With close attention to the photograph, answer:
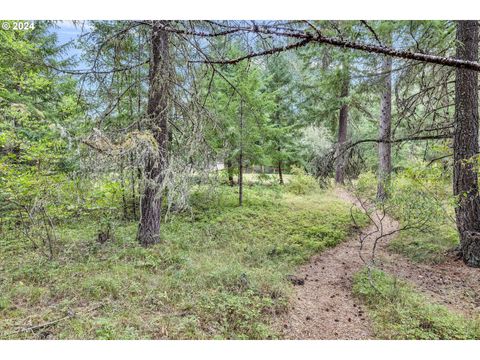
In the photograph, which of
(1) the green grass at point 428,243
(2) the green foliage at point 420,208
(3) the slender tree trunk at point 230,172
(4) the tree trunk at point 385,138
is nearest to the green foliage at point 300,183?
(2) the green foliage at point 420,208

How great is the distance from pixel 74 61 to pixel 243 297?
125 inches

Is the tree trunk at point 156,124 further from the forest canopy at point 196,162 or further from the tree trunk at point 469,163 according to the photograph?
the tree trunk at point 469,163

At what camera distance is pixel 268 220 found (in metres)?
4.13

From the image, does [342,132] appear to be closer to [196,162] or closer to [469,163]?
[469,163]

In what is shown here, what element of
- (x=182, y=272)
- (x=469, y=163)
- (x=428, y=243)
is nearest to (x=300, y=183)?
(x=428, y=243)

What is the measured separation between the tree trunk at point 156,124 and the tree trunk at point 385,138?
254cm

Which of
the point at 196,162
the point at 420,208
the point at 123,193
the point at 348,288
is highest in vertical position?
the point at 196,162

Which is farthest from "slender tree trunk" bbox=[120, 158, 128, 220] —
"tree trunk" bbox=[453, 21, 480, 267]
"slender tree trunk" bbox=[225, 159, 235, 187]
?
"tree trunk" bbox=[453, 21, 480, 267]

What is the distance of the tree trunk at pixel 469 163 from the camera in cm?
312

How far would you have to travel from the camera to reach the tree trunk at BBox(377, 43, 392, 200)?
3.30 meters

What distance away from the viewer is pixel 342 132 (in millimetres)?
4941

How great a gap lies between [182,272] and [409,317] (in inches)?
81.7
